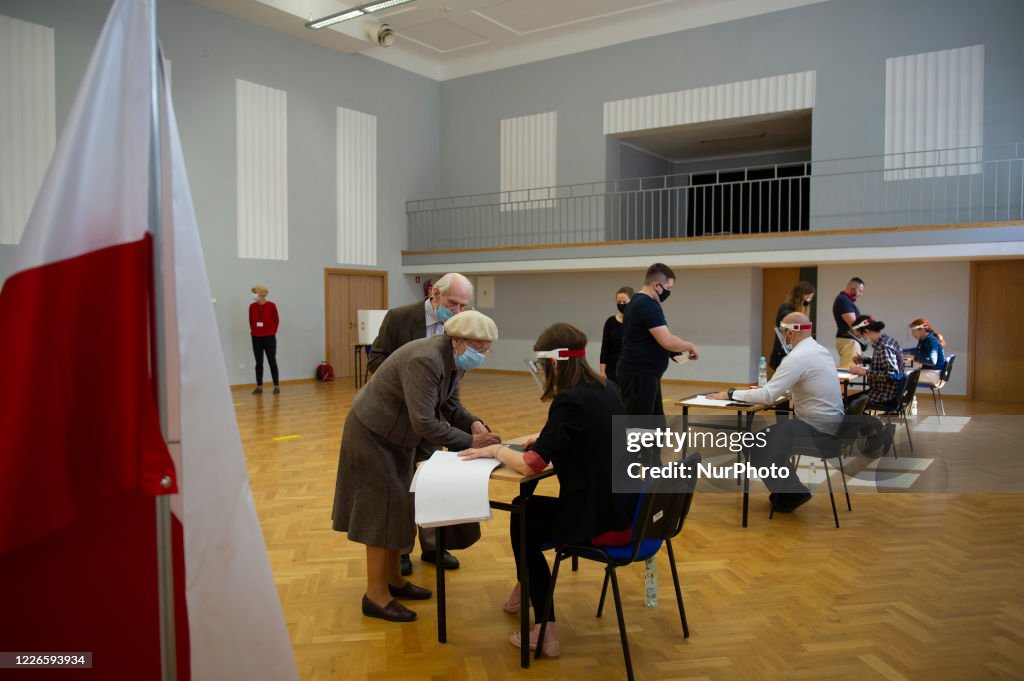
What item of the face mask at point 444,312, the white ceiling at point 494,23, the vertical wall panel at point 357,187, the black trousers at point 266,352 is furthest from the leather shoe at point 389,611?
the vertical wall panel at point 357,187

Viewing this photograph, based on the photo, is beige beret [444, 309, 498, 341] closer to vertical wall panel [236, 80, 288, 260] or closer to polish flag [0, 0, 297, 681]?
polish flag [0, 0, 297, 681]

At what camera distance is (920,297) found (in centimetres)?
1141

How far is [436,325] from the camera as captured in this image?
395 cm

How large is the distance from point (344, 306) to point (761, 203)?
28.0 ft

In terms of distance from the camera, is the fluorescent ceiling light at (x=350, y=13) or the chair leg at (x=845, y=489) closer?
the chair leg at (x=845, y=489)

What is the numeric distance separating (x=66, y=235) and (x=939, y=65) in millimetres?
12769

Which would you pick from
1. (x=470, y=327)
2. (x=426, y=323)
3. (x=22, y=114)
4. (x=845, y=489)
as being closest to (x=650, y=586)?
(x=470, y=327)

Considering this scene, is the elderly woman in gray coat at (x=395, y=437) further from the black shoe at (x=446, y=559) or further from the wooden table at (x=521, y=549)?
the black shoe at (x=446, y=559)

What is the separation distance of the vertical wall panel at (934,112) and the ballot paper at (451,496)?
34.5 feet

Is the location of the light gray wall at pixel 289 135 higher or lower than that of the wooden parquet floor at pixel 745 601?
higher

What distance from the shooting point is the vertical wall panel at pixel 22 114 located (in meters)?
9.38

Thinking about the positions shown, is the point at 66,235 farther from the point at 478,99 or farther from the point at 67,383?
the point at 478,99

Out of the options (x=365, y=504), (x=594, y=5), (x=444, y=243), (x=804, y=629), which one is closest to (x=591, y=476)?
(x=365, y=504)

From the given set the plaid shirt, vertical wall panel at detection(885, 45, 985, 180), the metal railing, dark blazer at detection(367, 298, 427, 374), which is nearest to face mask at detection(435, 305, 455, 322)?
dark blazer at detection(367, 298, 427, 374)
